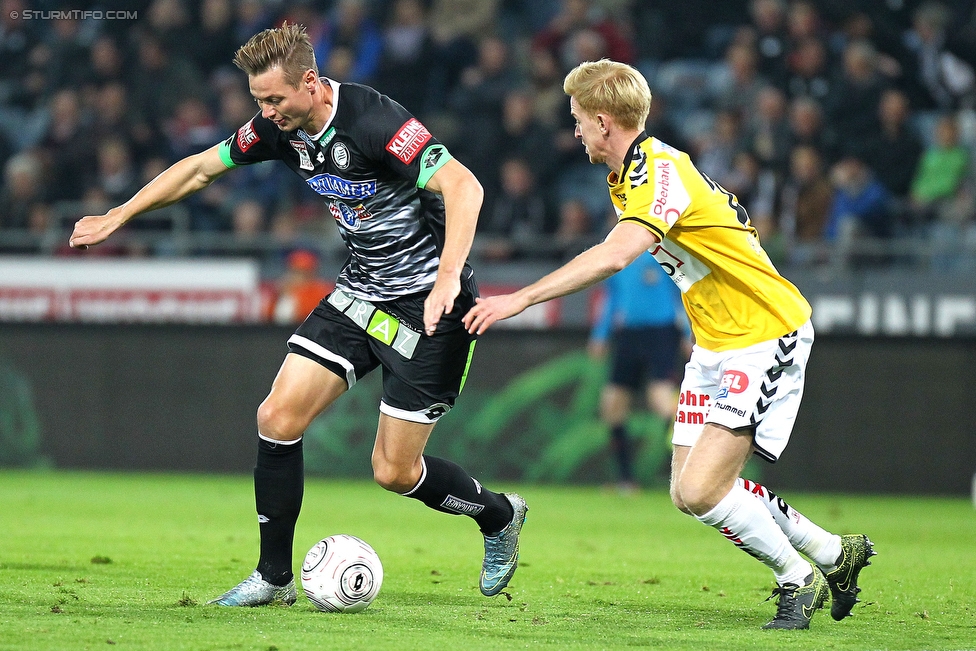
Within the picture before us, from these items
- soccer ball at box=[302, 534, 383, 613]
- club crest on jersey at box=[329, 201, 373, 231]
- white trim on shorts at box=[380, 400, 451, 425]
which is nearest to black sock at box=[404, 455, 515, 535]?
white trim on shorts at box=[380, 400, 451, 425]

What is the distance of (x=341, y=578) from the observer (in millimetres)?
4977

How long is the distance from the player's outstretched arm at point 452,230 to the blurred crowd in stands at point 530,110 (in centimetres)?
738

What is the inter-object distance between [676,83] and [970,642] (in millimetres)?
11374

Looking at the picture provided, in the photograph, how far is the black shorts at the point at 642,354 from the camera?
10906mm

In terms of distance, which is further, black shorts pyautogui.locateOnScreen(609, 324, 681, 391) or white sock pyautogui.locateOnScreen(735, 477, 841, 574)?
black shorts pyautogui.locateOnScreen(609, 324, 681, 391)

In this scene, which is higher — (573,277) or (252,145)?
(252,145)

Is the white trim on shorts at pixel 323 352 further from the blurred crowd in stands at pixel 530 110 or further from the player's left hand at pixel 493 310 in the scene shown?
the blurred crowd in stands at pixel 530 110

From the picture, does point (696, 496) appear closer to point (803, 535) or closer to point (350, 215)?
point (803, 535)

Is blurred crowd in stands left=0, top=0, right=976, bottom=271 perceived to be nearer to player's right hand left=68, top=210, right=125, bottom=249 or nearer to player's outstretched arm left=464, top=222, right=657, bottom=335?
player's right hand left=68, top=210, right=125, bottom=249

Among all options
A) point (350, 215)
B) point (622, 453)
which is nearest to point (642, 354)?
point (622, 453)

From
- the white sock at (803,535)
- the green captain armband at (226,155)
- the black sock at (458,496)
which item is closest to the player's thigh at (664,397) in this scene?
the black sock at (458,496)

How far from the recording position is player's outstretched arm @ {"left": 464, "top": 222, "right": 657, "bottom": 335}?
4324 millimetres

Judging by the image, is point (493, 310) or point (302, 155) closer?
point (493, 310)

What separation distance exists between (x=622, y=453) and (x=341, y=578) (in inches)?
252
